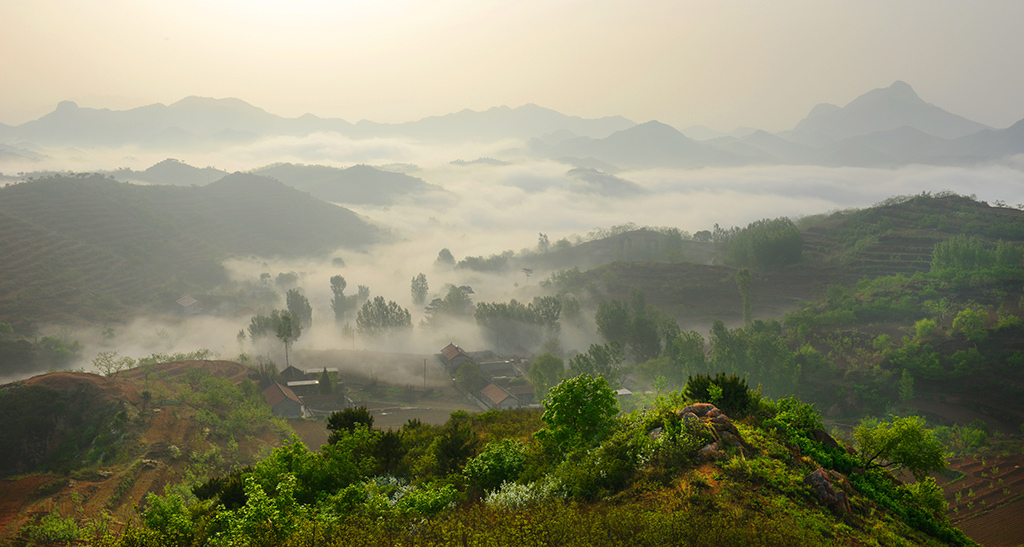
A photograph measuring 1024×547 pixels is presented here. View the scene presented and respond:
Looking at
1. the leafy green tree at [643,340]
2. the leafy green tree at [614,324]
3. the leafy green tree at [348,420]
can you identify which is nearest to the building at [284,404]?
the leafy green tree at [348,420]

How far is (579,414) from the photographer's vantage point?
20.5 metres

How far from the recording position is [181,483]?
40938mm

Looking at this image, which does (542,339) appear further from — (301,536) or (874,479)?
(301,536)

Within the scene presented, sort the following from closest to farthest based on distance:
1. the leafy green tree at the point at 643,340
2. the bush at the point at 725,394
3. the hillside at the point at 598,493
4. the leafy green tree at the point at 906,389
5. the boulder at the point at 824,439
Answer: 1. the hillside at the point at 598,493
2. the boulder at the point at 824,439
3. the bush at the point at 725,394
4. the leafy green tree at the point at 906,389
5. the leafy green tree at the point at 643,340

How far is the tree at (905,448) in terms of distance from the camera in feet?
70.6

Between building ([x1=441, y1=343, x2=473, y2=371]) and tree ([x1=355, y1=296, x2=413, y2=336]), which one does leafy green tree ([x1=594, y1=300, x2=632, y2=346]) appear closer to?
building ([x1=441, y1=343, x2=473, y2=371])

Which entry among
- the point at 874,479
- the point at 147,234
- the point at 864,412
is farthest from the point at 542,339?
the point at 147,234

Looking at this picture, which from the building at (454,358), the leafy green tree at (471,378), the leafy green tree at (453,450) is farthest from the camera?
the building at (454,358)

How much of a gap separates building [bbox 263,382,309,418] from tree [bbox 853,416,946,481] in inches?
2559

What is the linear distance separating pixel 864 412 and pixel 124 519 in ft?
261

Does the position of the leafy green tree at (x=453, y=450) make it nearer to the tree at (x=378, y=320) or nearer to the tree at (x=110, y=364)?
the tree at (x=110, y=364)

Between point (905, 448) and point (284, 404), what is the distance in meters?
67.6

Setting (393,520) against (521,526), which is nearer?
(521,526)

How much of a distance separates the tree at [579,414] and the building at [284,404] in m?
57.9
